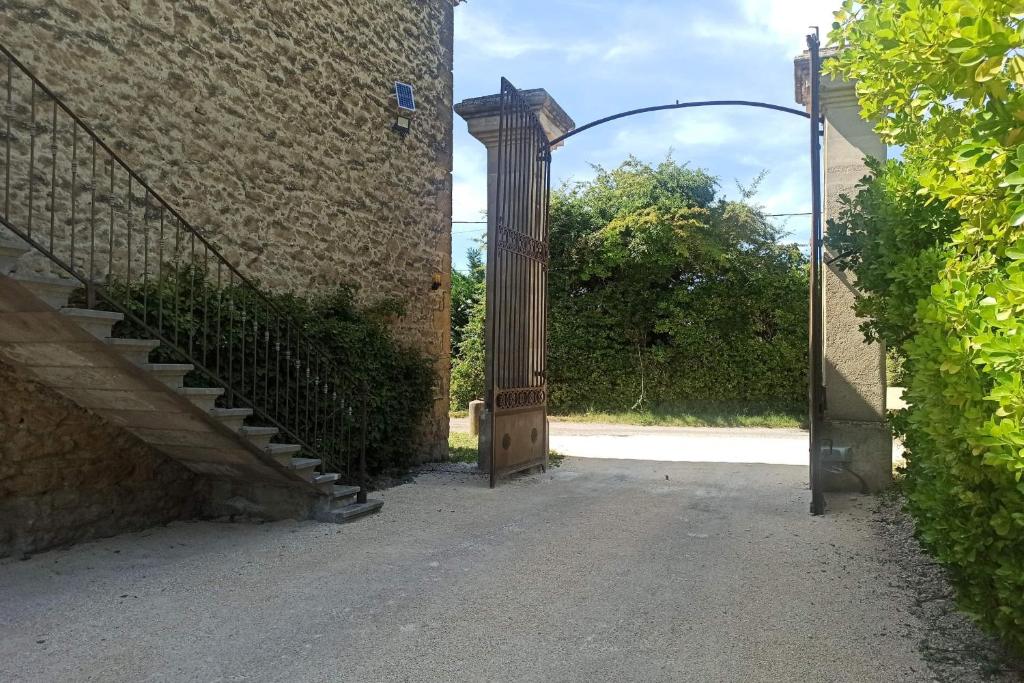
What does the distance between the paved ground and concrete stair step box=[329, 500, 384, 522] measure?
0.12 metres

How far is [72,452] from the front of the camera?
4797 millimetres

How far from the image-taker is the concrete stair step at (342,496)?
17.1ft

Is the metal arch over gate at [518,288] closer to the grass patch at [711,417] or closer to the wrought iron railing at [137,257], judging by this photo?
the wrought iron railing at [137,257]

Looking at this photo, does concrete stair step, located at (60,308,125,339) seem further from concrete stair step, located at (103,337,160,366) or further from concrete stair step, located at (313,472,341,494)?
concrete stair step, located at (313,472,341,494)

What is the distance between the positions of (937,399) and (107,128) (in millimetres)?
5317

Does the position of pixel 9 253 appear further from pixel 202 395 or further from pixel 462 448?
pixel 462 448

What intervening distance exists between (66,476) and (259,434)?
4.63 feet

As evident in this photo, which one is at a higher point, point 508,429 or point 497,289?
point 497,289

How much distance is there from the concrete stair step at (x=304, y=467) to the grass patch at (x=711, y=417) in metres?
8.90

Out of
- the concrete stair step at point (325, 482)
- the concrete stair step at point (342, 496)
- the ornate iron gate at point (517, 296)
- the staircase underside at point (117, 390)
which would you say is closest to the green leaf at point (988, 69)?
the staircase underside at point (117, 390)

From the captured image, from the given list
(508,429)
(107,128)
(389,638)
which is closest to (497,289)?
(508,429)

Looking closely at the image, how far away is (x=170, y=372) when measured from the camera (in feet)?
13.3

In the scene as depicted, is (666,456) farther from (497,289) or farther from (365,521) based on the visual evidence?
(365,521)

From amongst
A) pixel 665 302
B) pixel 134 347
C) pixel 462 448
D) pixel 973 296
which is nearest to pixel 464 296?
pixel 665 302
